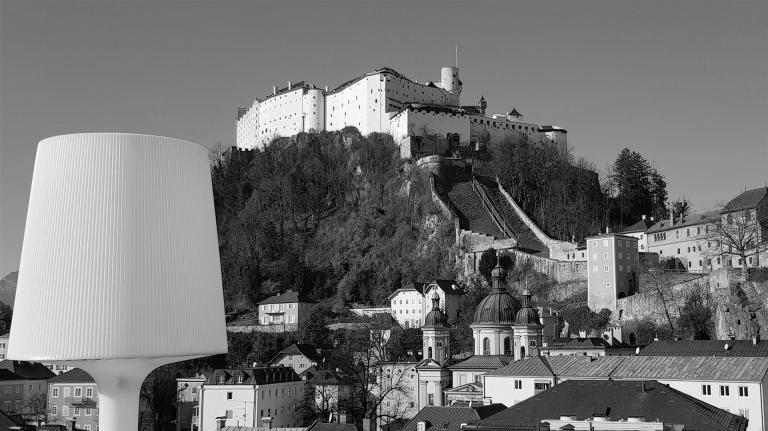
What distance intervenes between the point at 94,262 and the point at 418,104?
91581mm

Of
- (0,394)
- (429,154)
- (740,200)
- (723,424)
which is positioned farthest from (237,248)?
(723,424)

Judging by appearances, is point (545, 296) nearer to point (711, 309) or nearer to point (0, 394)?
point (711, 309)

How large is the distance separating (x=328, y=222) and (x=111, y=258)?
8810 centimetres

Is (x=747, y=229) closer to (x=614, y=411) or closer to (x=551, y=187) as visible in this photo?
(x=551, y=187)

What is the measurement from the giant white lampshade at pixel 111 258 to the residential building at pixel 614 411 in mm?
21725

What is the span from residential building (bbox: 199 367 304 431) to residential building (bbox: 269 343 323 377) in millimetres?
10667

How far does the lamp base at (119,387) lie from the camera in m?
5.19

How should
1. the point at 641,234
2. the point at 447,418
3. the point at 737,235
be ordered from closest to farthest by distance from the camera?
the point at 447,418
the point at 737,235
the point at 641,234

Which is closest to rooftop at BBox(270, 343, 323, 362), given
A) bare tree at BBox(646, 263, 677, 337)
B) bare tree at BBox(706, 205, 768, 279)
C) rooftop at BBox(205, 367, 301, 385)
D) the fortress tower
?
rooftop at BBox(205, 367, 301, 385)

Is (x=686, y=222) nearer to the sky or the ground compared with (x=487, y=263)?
nearer to the sky

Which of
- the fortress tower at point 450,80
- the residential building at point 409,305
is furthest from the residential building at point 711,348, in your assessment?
the fortress tower at point 450,80

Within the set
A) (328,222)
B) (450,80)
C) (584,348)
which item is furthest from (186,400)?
(450,80)

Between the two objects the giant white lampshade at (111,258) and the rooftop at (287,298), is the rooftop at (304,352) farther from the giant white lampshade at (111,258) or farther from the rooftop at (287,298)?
the giant white lampshade at (111,258)

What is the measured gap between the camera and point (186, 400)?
57312 mm
